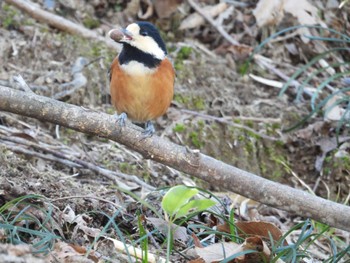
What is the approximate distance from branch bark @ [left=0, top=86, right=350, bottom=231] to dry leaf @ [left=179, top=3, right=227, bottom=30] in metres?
3.83

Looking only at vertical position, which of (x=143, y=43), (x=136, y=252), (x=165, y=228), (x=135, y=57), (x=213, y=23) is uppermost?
(x=143, y=43)

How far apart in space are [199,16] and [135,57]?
262cm

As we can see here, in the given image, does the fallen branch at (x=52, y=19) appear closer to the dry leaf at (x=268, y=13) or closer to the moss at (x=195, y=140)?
the moss at (x=195, y=140)

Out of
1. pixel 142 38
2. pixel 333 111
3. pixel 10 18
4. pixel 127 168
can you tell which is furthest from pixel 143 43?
pixel 333 111

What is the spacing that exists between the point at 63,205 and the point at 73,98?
1912mm

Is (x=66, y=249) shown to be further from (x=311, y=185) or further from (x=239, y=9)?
(x=239, y=9)

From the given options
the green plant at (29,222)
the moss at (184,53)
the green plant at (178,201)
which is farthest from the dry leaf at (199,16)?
the green plant at (178,201)

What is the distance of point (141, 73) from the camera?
5.08 metres

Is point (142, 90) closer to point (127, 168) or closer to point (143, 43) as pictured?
point (143, 43)

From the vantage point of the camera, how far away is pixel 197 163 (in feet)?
12.3

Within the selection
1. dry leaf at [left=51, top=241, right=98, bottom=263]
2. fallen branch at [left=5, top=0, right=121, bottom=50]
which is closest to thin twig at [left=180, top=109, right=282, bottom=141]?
fallen branch at [left=5, top=0, right=121, bottom=50]

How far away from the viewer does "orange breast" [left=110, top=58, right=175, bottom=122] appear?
16.8 ft

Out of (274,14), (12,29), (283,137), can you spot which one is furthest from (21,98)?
(274,14)

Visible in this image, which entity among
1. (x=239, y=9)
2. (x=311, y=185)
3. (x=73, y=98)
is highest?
(x=239, y=9)
